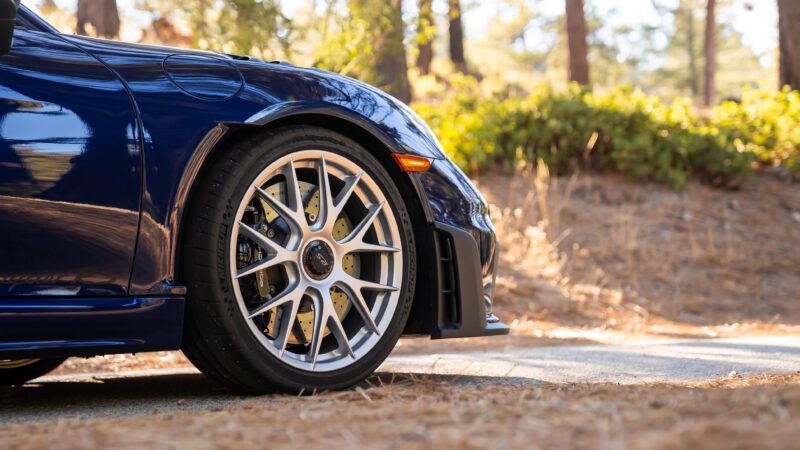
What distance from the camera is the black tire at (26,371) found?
444 centimetres

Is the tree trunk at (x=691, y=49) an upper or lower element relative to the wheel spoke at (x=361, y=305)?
upper

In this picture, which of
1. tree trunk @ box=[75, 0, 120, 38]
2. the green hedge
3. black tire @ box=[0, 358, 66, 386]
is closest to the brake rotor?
black tire @ box=[0, 358, 66, 386]

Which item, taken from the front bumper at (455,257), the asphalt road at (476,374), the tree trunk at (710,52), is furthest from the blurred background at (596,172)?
the tree trunk at (710,52)

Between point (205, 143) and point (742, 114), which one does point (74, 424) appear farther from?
point (742, 114)

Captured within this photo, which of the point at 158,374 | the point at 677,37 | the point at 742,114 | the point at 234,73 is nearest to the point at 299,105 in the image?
the point at 234,73

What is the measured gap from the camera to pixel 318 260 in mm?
3455

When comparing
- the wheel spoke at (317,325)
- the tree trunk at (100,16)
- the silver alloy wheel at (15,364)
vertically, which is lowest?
the silver alloy wheel at (15,364)

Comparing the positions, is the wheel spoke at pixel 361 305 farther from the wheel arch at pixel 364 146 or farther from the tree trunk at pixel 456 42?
the tree trunk at pixel 456 42

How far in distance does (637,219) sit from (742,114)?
3.05 meters

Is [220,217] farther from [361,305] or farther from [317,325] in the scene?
[361,305]

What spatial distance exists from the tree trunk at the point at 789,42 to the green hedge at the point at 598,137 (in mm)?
2466

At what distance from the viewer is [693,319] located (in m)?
9.19

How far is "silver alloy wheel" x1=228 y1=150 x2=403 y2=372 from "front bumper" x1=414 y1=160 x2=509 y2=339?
200 millimetres

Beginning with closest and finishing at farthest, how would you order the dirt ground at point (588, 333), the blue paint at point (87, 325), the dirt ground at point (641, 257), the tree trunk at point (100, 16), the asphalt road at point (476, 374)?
the dirt ground at point (588, 333)
the blue paint at point (87, 325)
the asphalt road at point (476, 374)
the dirt ground at point (641, 257)
the tree trunk at point (100, 16)
